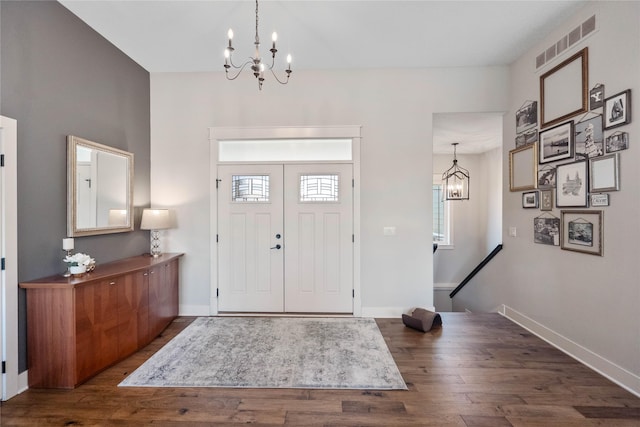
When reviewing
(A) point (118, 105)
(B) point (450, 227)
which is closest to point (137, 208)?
(A) point (118, 105)

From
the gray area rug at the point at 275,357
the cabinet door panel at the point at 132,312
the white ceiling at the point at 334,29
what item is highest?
the white ceiling at the point at 334,29

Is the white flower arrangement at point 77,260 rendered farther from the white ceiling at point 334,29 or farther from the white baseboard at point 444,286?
the white baseboard at point 444,286

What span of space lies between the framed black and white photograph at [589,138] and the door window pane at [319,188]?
2.46 meters

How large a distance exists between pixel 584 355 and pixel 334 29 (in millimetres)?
3977

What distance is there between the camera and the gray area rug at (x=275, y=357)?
2266mm

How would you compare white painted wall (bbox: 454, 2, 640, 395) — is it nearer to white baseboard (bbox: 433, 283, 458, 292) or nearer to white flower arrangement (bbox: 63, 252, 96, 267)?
white baseboard (bbox: 433, 283, 458, 292)

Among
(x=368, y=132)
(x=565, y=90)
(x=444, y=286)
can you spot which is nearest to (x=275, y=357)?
(x=368, y=132)

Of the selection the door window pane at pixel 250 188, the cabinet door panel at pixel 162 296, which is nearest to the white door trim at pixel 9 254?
the cabinet door panel at pixel 162 296

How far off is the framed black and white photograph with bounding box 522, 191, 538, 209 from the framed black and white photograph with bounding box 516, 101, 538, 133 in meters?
0.78

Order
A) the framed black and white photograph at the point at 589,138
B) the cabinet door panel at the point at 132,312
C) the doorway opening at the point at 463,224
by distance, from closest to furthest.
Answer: the framed black and white photograph at the point at 589,138 → the cabinet door panel at the point at 132,312 → the doorway opening at the point at 463,224

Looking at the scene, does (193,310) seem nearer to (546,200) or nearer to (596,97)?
(546,200)

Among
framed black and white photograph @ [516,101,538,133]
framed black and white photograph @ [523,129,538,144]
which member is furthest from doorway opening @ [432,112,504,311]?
framed black and white photograph @ [523,129,538,144]

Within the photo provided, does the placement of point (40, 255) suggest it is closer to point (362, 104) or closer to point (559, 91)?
point (362, 104)

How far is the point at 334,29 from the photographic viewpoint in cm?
287
